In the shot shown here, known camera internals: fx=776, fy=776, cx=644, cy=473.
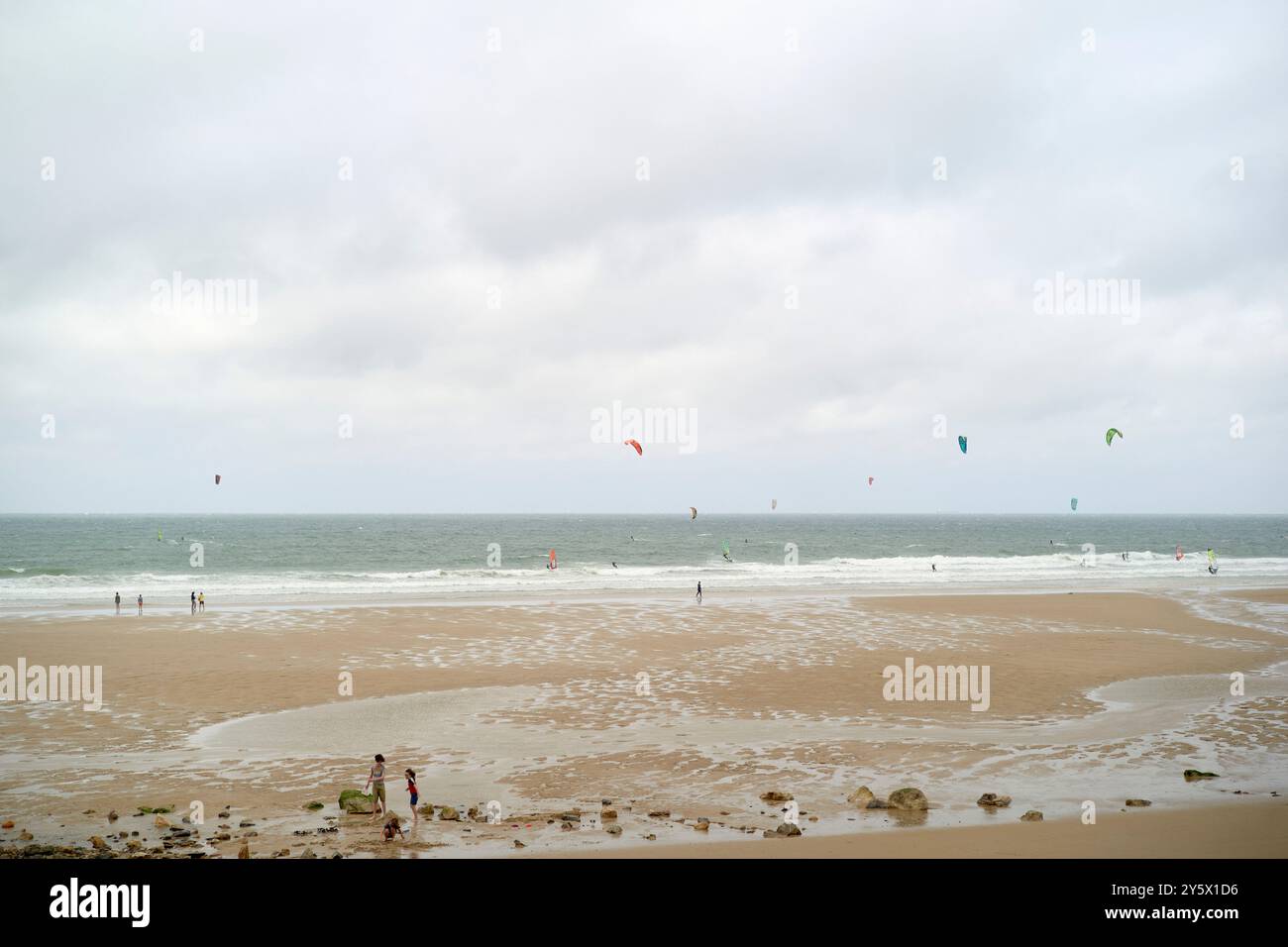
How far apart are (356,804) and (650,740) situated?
6137 mm

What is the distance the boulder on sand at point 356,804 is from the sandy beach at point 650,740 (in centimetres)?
13

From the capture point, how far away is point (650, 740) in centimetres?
1550

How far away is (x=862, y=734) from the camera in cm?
1589

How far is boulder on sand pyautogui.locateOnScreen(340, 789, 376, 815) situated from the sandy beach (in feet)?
0.42

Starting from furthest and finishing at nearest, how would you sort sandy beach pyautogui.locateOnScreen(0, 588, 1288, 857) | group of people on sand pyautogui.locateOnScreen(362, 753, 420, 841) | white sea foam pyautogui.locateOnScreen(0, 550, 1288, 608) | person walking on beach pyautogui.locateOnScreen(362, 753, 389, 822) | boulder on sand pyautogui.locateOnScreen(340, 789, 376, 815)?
white sea foam pyautogui.locateOnScreen(0, 550, 1288, 608) < boulder on sand pyautogui.locateOnScreen(340, 789, 376, 815) < person walking on beach pyautogui.locateOnScreen(362, 753, 389, 822) < sandy beach pyautogui.locateOnScreen(0, 588, 1288, 857) < group of people on sand pyautogui.locateOnScreen(362, 753, 420, 841)

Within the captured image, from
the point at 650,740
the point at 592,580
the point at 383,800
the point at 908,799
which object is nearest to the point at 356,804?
the point at 383,800

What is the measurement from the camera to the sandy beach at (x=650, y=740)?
33.7ft

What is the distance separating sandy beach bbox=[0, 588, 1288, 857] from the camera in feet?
33.7
